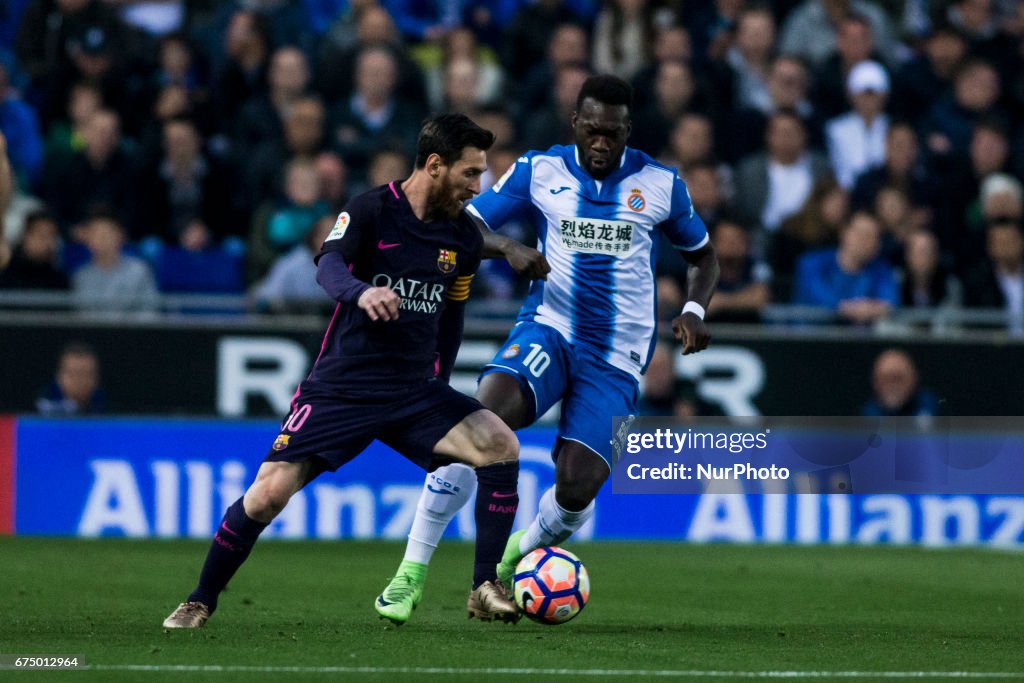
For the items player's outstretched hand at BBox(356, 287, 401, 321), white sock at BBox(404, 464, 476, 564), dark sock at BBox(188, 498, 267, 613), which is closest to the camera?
player's outstretched hand at BBox(356, 287, 401, 321)

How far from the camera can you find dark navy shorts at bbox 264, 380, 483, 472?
7820 mm

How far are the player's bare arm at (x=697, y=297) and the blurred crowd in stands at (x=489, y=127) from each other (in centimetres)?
459

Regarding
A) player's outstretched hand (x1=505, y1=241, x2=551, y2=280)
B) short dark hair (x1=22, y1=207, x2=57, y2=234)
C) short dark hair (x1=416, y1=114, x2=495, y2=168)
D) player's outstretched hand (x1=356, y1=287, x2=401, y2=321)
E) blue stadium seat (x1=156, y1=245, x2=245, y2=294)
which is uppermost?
short dark hair (x1=22, y1=207, x2=57, y2=234)

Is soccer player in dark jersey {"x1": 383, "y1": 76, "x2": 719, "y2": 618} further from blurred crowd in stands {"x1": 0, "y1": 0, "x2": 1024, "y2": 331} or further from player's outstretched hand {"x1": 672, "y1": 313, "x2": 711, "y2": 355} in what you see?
blurred crowd in stands {"x1": 0, "y1": 0, "x2": 1024, "y2": 331}

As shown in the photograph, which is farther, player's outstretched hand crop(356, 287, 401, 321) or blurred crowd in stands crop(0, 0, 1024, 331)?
blurred crowd in stands crop(0, 0, 1024, 331)

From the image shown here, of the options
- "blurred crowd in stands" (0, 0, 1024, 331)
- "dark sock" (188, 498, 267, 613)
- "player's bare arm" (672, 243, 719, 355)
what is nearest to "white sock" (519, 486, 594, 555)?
"player's bare arm" (672, 243, 719, 355)

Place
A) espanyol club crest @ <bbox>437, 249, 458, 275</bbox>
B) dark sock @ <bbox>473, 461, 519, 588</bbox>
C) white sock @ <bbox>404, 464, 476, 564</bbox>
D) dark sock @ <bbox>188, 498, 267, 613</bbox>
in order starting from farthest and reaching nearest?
1. white sock @ <bbox>404, 464, 476, 564</bbox>
2. dark sock @ <bbox>473, 461, 519, 588</bbox>
3. espanyol club crest @ <bbox>437, 249, 458, 275</bbox>
4. dark sock @ <bbox>188, 498, 267, 613</bbox>

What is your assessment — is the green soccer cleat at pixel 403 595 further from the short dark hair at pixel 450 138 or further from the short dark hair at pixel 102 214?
the short dark hair at pixel 102 214

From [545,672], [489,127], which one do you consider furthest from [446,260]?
[489,127]

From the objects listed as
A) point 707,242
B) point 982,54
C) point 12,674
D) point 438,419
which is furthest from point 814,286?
point 12,674

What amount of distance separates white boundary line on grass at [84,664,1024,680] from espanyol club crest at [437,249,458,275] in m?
2.05

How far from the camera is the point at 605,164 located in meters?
9.09

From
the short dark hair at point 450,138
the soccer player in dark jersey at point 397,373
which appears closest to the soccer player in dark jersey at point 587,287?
the soccer player in dark jersey at point 397,373

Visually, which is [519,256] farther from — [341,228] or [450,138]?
[341,228]
